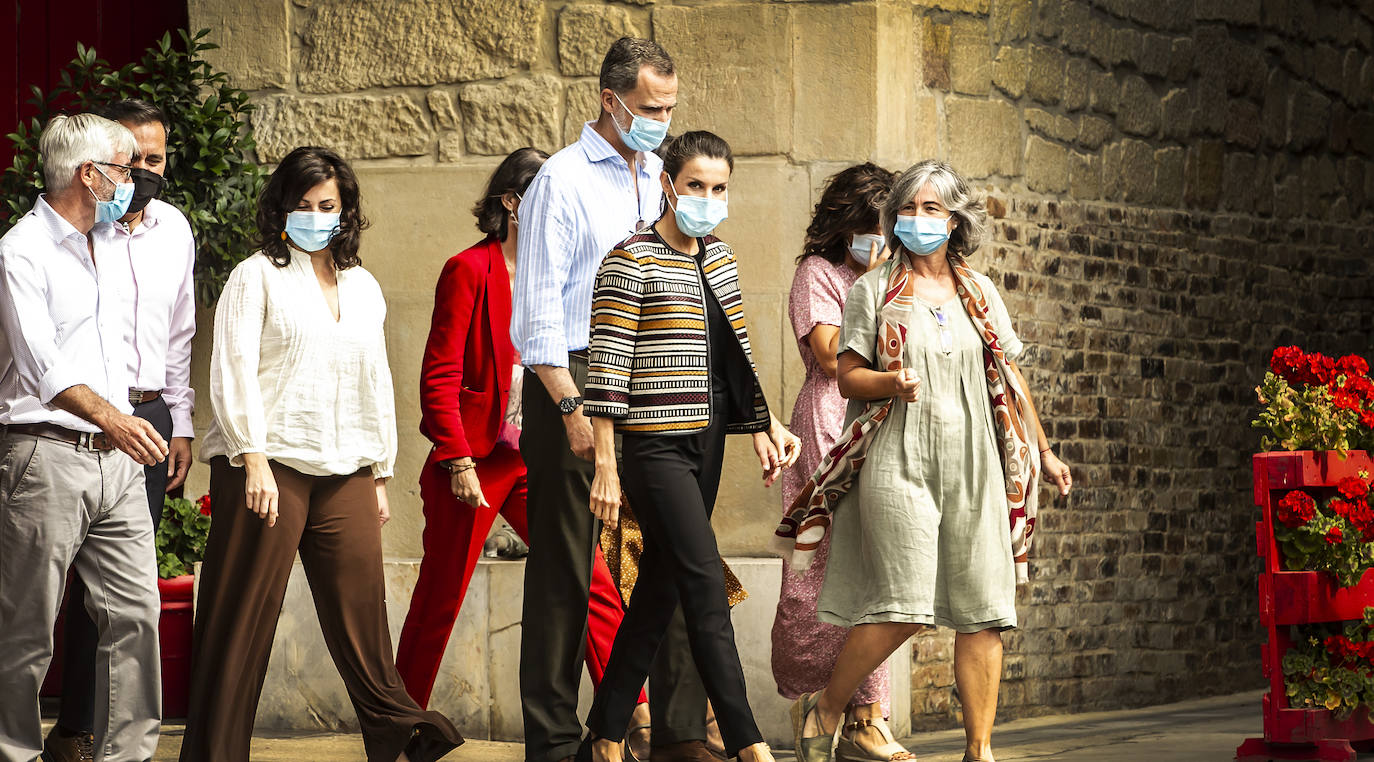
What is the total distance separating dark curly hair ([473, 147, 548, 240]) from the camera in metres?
5.52

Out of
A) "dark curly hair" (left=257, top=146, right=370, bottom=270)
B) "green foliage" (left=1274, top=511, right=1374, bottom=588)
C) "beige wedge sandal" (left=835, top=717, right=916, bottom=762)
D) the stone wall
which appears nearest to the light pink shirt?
"dark curly hair" (left=257, top=146, right=370, bottom=270)

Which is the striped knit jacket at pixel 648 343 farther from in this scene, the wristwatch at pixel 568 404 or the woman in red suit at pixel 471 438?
the woman in red suit at pixel 471 438

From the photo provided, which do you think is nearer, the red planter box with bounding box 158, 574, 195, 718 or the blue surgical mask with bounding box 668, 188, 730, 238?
the blue surgical mask with bounding box 668, 188, 730, 238

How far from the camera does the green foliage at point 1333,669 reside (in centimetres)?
536

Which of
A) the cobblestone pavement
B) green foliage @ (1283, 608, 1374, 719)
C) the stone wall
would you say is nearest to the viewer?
green foliage @ (1283, 608, 1374, 719)

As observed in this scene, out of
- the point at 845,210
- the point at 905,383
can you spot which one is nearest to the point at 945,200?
the point at 905,383

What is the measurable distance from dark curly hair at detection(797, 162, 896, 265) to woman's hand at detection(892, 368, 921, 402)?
97cm

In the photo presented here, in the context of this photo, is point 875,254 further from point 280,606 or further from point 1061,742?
A: point 280,606

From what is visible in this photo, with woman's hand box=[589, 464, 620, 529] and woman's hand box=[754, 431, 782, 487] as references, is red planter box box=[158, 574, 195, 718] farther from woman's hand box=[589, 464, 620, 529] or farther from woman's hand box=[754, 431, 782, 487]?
woman's hand box=[754, 431, 782, 487]

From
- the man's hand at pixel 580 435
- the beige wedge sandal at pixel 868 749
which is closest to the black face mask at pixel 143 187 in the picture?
the man's hand at pixel 580 435

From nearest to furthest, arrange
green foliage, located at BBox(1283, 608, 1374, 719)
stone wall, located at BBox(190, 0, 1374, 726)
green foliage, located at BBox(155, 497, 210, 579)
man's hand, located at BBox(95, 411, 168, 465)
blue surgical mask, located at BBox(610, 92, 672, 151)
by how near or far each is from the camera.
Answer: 1. man's hand, located at BBox(95, 411, 168, 465)
2. blue surgical mask, located at BBox(610, 92, 672, 151)
3. green foliage, located at BBox(1283, 608, 1374, 719)
4. stone wall, located at BBox(190, 0, 1374, 726)
5. green foliage, located at BBox(155, 497, 210, 579)

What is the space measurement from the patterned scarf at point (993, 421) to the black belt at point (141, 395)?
214 cm

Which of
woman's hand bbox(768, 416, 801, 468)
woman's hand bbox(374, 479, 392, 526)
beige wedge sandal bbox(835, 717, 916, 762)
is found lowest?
beige wedge sandal bbox(835, 717, 916, 762)

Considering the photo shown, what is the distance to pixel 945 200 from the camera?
5.00m
